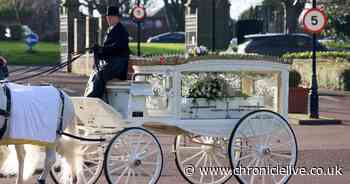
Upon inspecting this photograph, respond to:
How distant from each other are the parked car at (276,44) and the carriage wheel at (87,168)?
25430 millimetres

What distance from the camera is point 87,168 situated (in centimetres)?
1037

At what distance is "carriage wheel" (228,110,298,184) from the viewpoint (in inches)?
410

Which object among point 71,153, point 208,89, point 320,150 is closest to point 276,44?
point 320,150

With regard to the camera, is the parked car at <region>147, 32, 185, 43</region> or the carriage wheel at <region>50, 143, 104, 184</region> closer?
the carriage wheel at <region>50, 143, 104, 184</region>

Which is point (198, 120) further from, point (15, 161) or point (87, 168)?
point (15, 161)

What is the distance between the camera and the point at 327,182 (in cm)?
1148

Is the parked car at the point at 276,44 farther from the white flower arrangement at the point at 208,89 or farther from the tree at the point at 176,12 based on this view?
the tree at the point at 176,12

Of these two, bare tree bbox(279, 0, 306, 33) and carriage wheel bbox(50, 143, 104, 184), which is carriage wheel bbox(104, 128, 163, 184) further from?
bare tree bbox(279, 0, 306, 33)

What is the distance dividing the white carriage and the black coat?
1.11 ft

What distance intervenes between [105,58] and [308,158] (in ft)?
16.3

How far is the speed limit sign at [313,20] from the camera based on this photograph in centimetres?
2022

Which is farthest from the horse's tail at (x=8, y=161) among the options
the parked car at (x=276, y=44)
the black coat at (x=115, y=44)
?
the parked car at (x=276, y=44)

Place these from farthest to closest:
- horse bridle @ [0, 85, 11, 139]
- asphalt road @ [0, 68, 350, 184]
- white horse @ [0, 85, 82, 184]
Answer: asphalt road @ [0, 68, 350, 184] → white horse @ [0, 85, 82, 184] → horse bridle @ [0, 85, 11, 139]

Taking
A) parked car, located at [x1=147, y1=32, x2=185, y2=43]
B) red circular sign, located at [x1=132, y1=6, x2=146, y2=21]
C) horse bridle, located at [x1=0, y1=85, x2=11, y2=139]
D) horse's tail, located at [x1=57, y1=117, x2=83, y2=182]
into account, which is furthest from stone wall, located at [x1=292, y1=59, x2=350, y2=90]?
parked car, located at [x1=147, y1=32, x2=185, y2=43]
